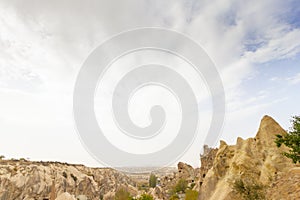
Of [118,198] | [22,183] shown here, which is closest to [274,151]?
[118,198]

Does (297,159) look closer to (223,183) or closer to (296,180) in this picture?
(296,180)

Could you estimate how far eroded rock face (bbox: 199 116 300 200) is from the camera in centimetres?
2614

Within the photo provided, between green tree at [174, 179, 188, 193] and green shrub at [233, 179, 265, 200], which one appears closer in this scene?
green shrub at [233, 179, 265, 200]

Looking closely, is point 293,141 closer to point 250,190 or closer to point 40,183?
point 250,190

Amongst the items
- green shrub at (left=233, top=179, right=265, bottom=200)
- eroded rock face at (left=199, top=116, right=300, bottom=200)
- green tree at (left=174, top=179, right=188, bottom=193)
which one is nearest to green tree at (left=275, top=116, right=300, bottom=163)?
eroded rock face at (left=199, top=116, right=300, bottom=200)

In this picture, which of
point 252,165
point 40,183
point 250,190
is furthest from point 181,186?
point 250,190

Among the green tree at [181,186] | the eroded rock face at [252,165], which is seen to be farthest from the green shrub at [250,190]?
the green tree at [181,186]

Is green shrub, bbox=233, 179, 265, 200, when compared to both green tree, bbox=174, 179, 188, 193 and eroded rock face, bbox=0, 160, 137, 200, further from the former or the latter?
green tree, bbox=174, 179, 188, 193

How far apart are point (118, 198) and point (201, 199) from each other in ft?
95.1

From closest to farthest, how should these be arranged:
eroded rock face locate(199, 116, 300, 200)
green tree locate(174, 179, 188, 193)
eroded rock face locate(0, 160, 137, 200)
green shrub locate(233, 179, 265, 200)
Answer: green shrub locate(233, 179, 265, 200) < eroded rock face locate(199, 116, 300, 200) < eroded rock face locate(0, 160, 137, 200) < green tree locate(174, 179, 188, 193)

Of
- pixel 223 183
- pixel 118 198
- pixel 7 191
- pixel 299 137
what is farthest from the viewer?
pixel 118 198

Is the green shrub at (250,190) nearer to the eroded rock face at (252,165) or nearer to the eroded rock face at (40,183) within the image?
the eroded rock face at (252,165)

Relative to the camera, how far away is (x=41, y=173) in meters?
60.8

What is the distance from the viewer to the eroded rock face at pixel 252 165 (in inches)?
1029
